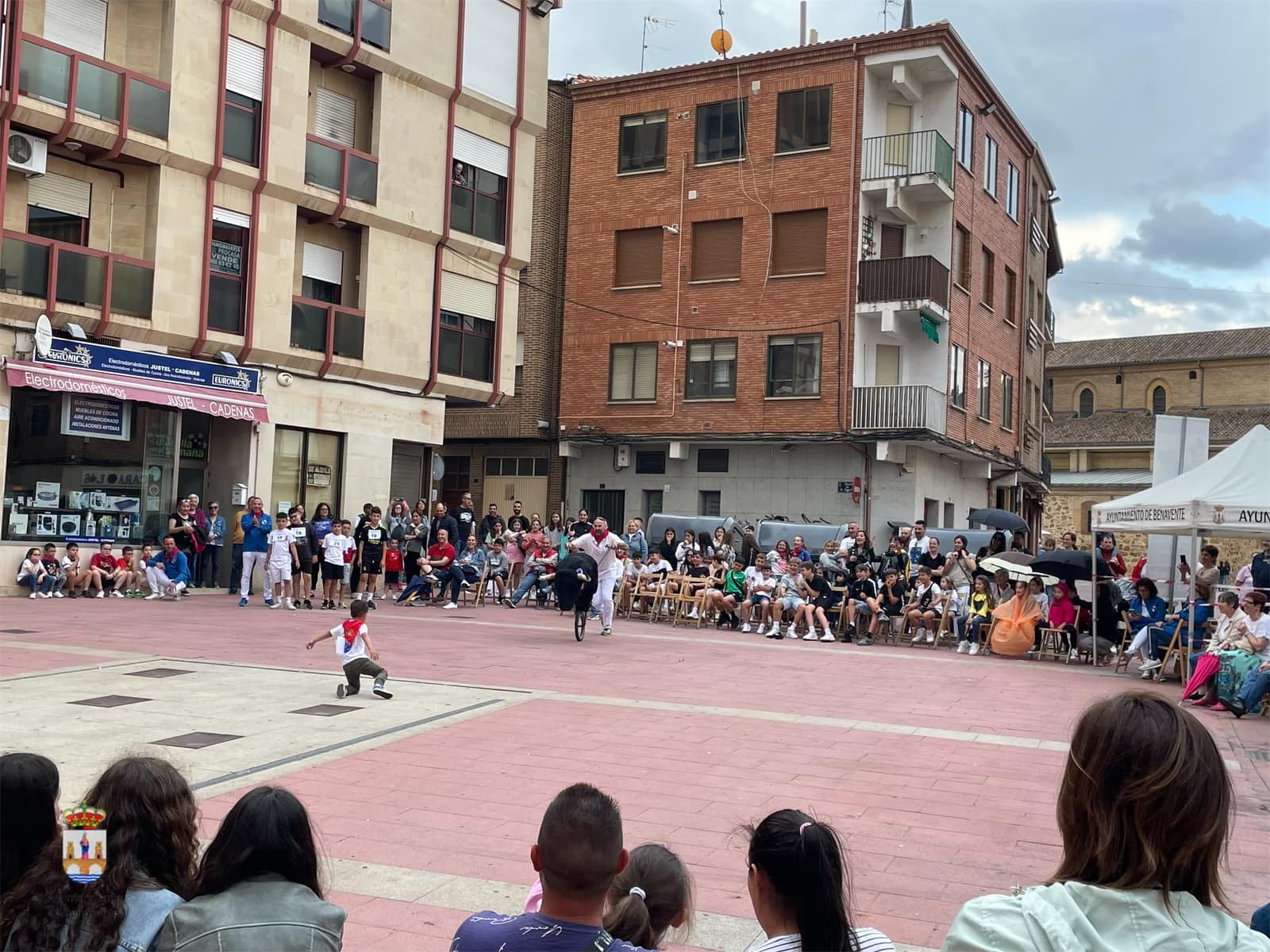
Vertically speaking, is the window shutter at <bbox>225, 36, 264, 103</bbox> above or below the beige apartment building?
above

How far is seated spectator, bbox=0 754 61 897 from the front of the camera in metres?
3.18

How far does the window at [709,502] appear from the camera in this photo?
3356cm

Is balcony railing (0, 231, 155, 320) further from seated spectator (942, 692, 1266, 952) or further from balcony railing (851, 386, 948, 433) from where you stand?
seated spectator (942, 692, 1266, 952)

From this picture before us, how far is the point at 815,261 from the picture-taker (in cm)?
3212

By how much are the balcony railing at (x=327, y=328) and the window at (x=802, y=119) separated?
13200mm

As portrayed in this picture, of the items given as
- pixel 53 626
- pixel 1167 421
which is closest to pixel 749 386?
pixel 1167 421

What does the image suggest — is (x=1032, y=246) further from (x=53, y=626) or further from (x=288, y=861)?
(x=288, y=861)

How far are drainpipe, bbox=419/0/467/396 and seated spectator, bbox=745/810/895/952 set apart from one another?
25763mm

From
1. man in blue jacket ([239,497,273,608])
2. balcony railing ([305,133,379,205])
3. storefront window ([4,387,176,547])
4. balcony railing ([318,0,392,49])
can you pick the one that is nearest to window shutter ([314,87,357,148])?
balcony railing ([305,133,379,205])

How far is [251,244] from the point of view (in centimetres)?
2398

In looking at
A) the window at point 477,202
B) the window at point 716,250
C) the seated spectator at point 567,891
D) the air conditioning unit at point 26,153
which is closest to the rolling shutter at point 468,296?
the window at point 477,202

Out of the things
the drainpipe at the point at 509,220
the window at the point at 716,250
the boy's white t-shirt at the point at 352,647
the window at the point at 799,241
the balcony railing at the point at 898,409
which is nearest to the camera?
the boy's white t-shirt at the point at 352,647

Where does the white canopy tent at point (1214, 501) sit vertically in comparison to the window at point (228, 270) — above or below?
below

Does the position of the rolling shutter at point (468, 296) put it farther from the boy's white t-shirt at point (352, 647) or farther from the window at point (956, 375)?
the boy's white t-shirt at point (352, 647)
